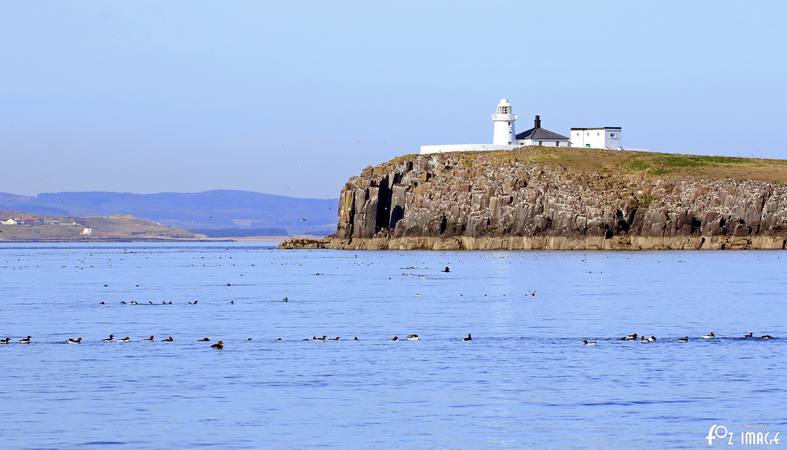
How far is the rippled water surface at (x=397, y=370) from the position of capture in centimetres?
3466

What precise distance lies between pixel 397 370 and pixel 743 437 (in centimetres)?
1638

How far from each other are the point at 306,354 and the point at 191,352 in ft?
15.6

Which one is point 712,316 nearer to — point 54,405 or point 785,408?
point 785,408

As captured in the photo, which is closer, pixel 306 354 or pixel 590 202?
pixel 306 354

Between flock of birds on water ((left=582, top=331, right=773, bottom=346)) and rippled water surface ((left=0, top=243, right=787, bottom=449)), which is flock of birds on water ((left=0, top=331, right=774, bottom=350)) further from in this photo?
rippled water surface ((left=0, top=243, right=787, bottom=449))

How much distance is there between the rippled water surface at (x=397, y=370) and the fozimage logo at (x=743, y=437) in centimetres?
39

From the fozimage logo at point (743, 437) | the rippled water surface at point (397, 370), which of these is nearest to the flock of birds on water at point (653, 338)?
the rippled water surface at point (397, 370)

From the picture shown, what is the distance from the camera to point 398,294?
92.4 meters

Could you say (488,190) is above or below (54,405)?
above

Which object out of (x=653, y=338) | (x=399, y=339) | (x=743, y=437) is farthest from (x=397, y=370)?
(x=743, y=437)

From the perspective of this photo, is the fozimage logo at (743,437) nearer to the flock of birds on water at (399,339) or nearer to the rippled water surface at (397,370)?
the rippled water surface at (397,370)

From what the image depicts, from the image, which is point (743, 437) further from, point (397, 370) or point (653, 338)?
point (653, 338)

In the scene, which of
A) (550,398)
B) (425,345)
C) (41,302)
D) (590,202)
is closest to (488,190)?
(590,202)

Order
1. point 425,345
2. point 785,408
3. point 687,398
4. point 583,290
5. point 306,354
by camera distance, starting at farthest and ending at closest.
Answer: point 583,290
point 425,345
point 306,354
point 687,398
point 785,408
